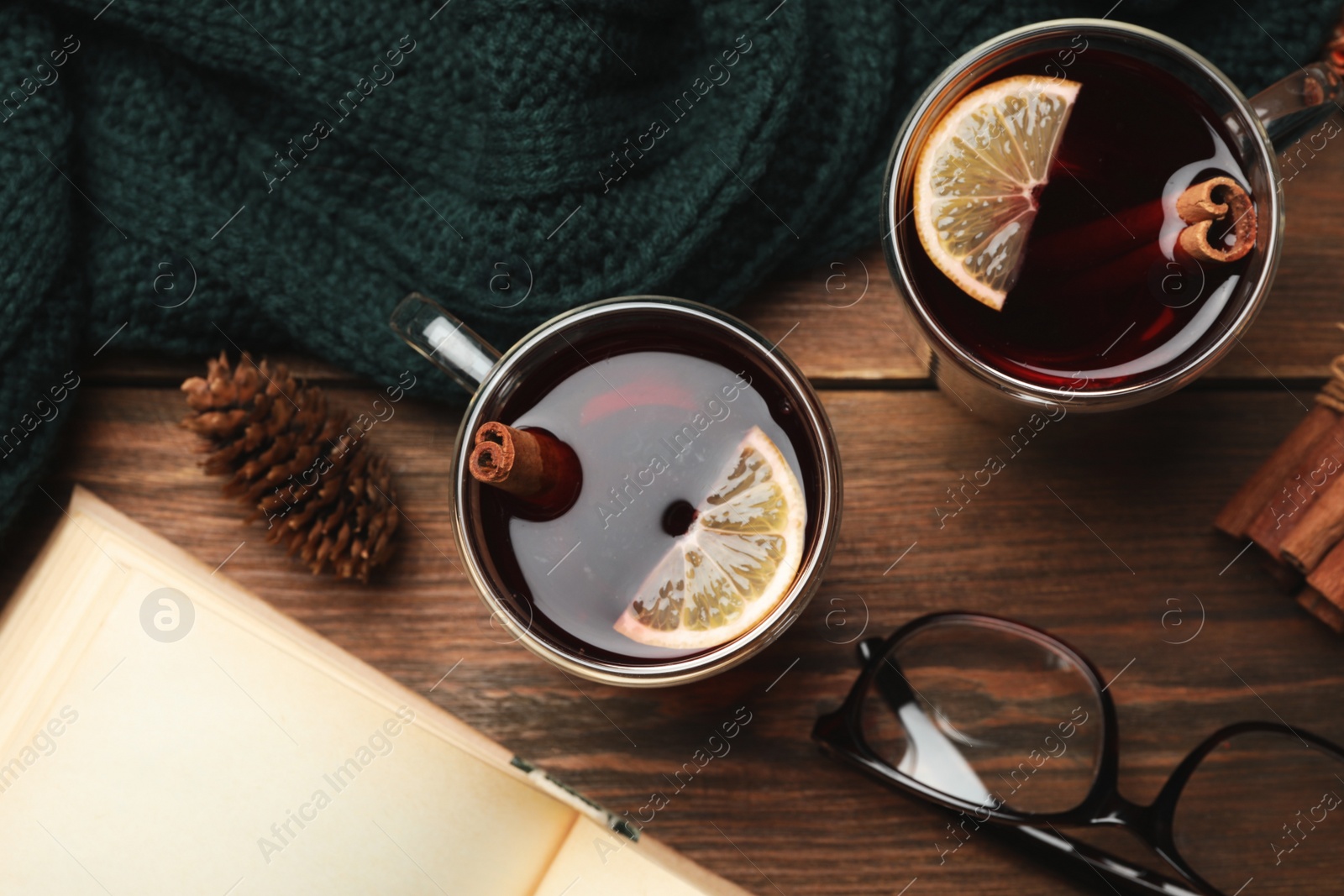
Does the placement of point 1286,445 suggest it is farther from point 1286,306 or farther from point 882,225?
point 882,225

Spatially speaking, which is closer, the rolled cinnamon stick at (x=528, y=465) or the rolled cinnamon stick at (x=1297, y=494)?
the rolled cinnamon stick at (x=528, y=465)

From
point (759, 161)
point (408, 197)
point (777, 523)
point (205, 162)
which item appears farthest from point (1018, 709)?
point (205, 162)

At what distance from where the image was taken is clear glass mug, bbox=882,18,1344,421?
50 centimetres

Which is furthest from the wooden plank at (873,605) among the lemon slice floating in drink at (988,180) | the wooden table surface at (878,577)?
the lemon slice floating in drink at (988,180)

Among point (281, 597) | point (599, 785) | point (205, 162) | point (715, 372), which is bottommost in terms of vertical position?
point (599, 785)

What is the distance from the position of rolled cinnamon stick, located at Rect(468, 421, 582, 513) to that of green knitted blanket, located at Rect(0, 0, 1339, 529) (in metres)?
0.11

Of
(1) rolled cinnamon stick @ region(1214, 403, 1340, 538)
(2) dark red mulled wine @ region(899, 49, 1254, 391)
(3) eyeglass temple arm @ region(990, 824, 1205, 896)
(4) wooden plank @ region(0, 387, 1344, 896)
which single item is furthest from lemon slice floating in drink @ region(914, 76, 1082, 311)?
(3) eyeglass temple arm @ region(990, 824, 1205, 896)

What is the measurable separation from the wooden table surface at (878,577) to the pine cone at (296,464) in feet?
0.09

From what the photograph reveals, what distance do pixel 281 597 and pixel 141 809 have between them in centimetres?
15

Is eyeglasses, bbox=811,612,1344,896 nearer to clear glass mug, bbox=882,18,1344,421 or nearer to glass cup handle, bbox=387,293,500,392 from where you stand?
clear glass mug, bbox=882,18,1344,421

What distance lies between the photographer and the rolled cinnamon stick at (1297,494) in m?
0.56

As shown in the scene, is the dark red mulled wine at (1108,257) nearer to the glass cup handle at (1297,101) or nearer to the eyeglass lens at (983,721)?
the glass cup handle at (1297,101)

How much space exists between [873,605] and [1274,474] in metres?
0.25

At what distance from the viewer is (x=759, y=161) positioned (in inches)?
22.7
